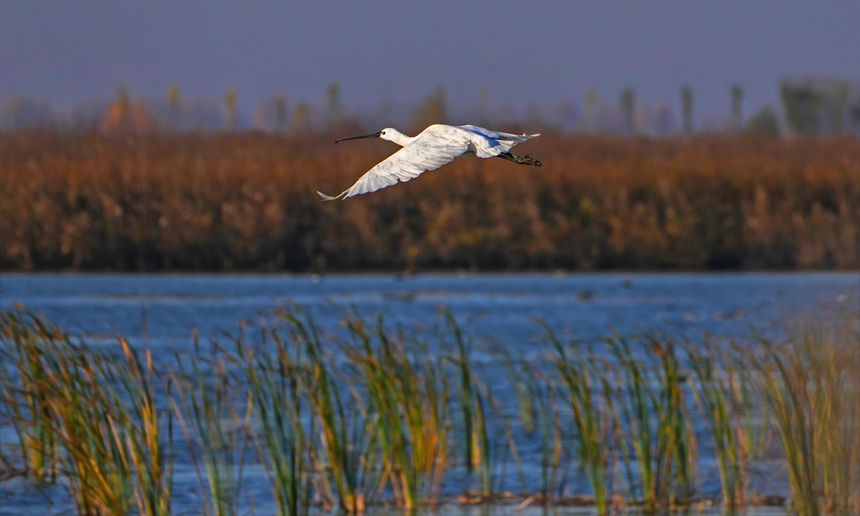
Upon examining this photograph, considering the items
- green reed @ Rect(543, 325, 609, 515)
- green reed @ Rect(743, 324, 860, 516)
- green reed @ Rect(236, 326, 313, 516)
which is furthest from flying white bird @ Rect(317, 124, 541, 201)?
green reed @ Rect(743, 324, 860, 516)

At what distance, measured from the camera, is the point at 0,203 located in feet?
102

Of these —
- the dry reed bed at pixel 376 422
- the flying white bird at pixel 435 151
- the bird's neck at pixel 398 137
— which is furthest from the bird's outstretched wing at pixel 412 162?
the dry reed bed at pixel 376 422

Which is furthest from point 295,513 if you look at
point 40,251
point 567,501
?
point 40,251

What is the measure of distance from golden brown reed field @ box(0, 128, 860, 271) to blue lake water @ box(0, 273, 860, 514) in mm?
547

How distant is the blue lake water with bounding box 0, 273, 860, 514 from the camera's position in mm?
23031

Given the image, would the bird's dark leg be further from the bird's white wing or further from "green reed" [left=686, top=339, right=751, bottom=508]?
"green reed" [left=686, top=339, right=751, bottom=508]

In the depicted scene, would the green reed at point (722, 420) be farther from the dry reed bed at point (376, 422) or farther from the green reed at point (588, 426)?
the green reed at point (588, 426)

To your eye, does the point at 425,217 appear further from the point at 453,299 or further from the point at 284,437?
the point at 284,437

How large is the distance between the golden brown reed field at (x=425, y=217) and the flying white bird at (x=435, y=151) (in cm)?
2594

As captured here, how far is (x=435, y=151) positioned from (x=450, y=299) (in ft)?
75.9

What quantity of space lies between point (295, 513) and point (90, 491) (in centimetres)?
118

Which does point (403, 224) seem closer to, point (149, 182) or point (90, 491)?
point (149, 182)

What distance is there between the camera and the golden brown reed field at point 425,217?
3169 centimetres

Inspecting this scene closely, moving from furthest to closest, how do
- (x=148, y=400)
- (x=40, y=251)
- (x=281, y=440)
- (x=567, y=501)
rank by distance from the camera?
(x=40, y=251)
(x=567, y=501)
(x=281, y=440)
(x=148, y=400)
